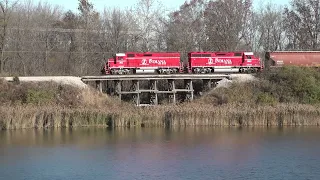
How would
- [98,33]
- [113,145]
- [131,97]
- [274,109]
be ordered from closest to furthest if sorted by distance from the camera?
[113,145], [274,109], [131,97], [98,33]

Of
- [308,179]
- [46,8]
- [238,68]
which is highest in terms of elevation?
[46,8]

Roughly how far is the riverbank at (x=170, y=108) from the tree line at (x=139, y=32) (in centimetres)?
1761

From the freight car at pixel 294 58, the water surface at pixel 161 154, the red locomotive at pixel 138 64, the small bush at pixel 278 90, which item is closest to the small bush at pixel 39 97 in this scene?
the water surface at pixel 161 154

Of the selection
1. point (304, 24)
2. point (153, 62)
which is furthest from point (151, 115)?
point (304, 24)

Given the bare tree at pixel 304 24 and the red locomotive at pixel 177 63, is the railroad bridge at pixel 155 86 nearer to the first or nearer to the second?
the red locomotive at pixel 177 63

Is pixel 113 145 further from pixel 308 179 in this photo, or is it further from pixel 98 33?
pixel 98 33

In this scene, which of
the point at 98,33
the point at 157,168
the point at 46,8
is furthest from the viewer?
the point at 46,8

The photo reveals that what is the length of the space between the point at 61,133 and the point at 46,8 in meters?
45.8

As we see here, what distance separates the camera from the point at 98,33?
65.8 m

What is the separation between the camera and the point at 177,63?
48656mm

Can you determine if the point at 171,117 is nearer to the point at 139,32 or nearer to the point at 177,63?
the point at 177,63

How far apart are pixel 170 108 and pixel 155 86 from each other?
7.35 meters

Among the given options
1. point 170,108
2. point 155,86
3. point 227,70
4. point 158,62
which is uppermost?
point 158,62

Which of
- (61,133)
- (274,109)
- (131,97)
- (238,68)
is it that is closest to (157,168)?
(61,133)
